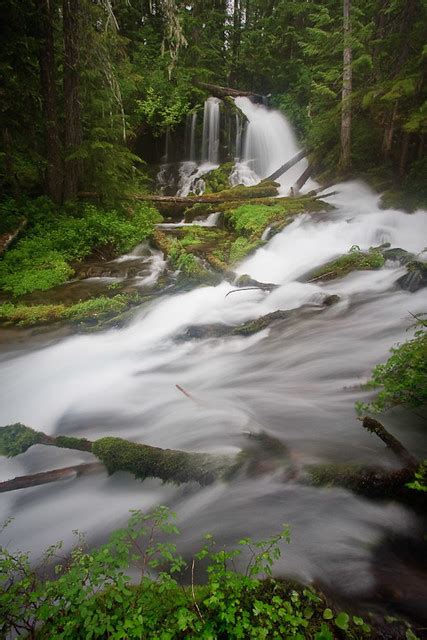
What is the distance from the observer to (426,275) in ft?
20.6

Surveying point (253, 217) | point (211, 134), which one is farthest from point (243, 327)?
point (211, 134)

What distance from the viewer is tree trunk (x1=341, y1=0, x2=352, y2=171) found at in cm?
1111

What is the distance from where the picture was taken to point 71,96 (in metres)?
9.30

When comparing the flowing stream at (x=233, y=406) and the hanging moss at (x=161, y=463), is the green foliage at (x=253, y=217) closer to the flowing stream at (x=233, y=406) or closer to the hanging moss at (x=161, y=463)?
the flowing stream at (x=233, y=406)

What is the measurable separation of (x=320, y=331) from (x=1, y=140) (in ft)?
31.3

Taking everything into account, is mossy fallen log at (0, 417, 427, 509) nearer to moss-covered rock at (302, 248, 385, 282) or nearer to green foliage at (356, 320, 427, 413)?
green foliage at (356, 320, 427, 413)

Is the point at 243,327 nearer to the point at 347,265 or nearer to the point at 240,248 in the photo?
the point at 347,265

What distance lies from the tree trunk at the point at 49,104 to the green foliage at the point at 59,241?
67 cm

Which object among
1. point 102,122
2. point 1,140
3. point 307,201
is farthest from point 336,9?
point 1,140

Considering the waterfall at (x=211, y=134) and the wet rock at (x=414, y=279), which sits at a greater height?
the waterfall at (x=211, y=134)

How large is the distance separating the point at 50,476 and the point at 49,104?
32.0 ft

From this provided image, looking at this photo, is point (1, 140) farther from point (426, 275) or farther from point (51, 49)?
point (426, 275)

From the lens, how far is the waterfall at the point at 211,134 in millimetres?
17438

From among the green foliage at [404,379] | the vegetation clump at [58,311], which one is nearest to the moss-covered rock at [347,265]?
the vegetation clump at [58,311]
